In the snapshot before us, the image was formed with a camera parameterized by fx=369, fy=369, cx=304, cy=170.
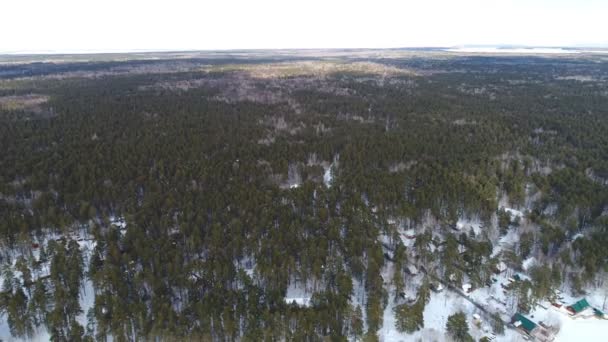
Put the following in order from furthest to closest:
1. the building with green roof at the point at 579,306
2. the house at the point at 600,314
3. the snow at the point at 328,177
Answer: the snow at the point at 328,177 < the building with green roof at the point at 579,306 < the house at the point at 600,314

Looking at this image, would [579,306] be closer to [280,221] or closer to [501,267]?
[501,267]

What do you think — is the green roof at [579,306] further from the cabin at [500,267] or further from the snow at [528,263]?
the cabin at [500,267]

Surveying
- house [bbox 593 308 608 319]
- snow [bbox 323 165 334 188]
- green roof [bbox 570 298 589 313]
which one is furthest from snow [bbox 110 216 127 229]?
house [bbox 593 308 608 319]

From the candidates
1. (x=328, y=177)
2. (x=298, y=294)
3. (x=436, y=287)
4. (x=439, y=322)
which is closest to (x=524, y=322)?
(x=439, y=322)

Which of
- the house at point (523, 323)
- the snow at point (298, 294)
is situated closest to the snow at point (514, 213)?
the house at point (523, 323)

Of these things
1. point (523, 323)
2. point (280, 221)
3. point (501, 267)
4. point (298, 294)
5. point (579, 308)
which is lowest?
point (523, 323)
